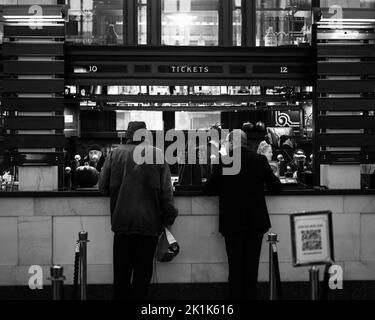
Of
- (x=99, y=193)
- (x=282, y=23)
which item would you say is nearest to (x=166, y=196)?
(x=99, y=193)

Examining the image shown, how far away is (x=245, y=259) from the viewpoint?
7355mm

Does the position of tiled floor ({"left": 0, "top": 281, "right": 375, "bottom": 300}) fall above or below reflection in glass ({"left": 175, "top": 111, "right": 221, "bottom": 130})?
below

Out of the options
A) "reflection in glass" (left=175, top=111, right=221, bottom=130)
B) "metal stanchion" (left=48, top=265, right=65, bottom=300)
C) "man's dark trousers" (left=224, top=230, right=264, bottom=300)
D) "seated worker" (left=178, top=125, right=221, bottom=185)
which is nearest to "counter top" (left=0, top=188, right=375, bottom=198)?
"seated worker" (left=178, top=125, right=221, bottom=185)

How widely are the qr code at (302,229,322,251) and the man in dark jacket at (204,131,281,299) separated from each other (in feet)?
7.21

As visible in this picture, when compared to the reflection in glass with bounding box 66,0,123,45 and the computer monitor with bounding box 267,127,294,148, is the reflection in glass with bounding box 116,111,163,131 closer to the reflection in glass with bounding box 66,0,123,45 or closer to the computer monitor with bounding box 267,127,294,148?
the computer monitor with bounding box 267,127,294,148

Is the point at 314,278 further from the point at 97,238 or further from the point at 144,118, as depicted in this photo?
the point at 144,118

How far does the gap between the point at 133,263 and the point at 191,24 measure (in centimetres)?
447

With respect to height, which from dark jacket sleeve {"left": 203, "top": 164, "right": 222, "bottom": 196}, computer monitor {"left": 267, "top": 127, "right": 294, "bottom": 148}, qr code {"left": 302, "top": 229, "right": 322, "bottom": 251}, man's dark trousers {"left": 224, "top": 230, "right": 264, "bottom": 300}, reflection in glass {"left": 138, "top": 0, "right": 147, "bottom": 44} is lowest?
man's dark trousers {"left": 224, "top": 230, "right": 264, "bottom": 300}

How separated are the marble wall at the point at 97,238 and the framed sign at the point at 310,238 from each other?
312 centimetres

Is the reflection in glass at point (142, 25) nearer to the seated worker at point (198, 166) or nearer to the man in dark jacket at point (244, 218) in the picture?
the seated worker at point (198, 166)

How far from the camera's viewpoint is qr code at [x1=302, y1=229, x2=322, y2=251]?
16.5 ft

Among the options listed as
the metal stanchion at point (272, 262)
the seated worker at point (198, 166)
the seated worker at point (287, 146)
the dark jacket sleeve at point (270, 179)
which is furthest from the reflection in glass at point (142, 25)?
the metal stanchion at point (272, 262)

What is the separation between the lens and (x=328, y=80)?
9.02 meters
